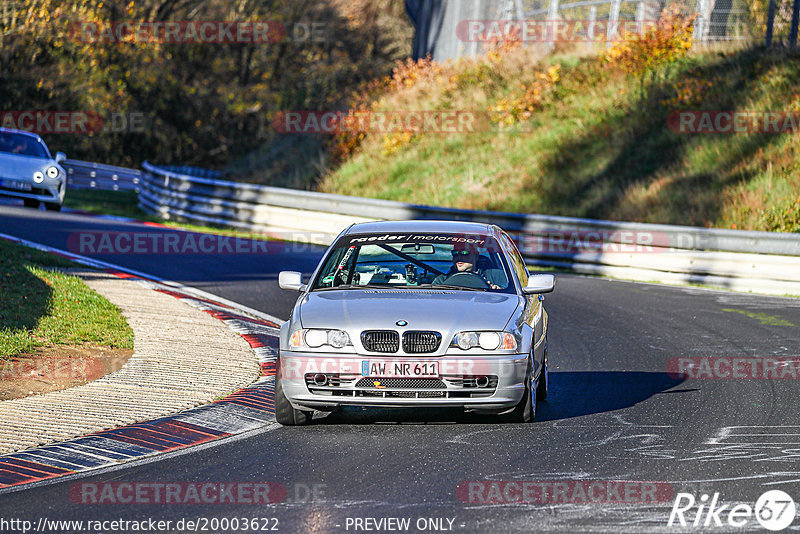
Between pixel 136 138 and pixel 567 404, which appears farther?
pixel 136 138

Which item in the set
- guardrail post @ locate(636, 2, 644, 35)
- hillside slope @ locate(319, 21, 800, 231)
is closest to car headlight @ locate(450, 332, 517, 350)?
hillside slope @ locate(319, 21, 800, 231)

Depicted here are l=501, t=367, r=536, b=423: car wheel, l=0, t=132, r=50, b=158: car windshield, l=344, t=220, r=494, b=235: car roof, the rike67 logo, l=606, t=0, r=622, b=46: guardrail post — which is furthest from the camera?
l=606, t=0, r=622, b=46: guardrail post

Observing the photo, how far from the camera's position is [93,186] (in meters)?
37.2

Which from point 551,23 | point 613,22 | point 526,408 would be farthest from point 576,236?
point 551,23

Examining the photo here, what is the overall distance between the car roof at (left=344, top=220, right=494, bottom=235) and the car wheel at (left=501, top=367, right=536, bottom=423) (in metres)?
1.66

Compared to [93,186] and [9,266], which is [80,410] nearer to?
[9,266]

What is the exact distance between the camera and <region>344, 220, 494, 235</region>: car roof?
9352 mm

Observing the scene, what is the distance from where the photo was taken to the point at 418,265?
30.7 feet

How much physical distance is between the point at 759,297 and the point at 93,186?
2586cm

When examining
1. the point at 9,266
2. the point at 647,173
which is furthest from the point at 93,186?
the point at 9,266

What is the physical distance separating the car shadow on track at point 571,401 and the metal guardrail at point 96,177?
92.9 ft

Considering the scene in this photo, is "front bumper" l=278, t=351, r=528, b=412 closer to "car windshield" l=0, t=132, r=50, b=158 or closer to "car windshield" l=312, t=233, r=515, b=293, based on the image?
"car windshield" l=312, t=233, r=515, b=293

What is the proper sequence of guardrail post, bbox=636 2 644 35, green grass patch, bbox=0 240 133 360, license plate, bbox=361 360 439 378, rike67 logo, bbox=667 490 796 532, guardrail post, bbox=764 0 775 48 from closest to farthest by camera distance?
1. rike67 logo, bbox=667 490 796 532
2. license plate, bbox=361 360 439 378
3. green grass patch, bbox=0 240 133 360
4. guardrail post, bbox=764 0 775 48
5. guardrail post, bbox=636 2 644 35

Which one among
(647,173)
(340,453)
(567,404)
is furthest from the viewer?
(647,173)
